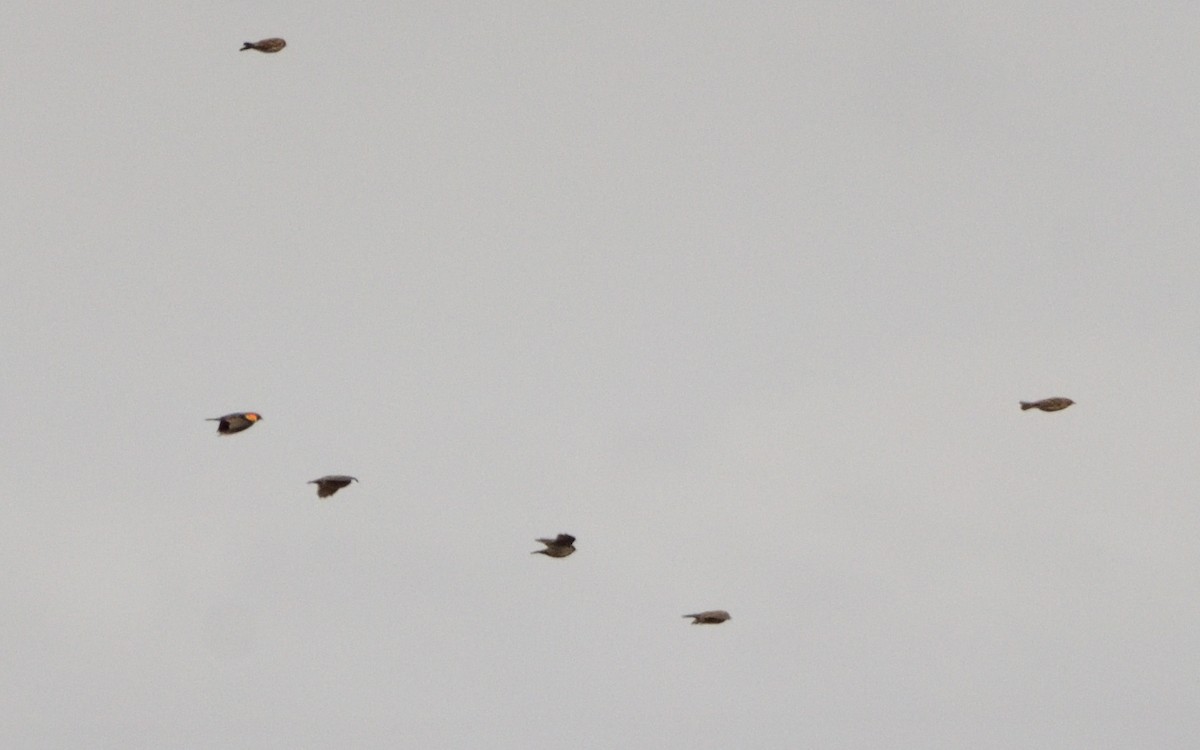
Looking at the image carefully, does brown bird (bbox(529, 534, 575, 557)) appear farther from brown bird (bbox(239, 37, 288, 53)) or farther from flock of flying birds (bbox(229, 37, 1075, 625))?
brown bird (bbox(239, 37, 288, 53))

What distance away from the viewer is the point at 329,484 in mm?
115188

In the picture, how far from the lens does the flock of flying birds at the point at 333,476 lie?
11094 centimetres

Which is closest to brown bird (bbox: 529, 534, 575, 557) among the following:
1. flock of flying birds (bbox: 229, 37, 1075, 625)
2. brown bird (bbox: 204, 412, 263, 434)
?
flock of flying birds (bbox: 229, 37, 1075, 625)

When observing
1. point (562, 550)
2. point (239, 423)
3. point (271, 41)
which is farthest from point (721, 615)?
point (271, 41)

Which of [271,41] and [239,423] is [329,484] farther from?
[271,41]

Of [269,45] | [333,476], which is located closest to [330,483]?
[333,476]

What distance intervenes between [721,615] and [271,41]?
44.4 meters

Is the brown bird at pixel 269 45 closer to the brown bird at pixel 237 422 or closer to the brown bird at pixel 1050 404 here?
the brown bird at pixel 237 422

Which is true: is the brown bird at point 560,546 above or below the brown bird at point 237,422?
below

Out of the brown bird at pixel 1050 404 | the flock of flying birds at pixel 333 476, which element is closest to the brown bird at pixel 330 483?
the flock of flying birds at pixel 333 476

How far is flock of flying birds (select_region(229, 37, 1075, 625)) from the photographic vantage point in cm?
11094

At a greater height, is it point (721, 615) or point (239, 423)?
point (239, 423)

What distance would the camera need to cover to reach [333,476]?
11500 centimetres

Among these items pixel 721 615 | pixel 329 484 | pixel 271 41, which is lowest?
pixel 721 615
